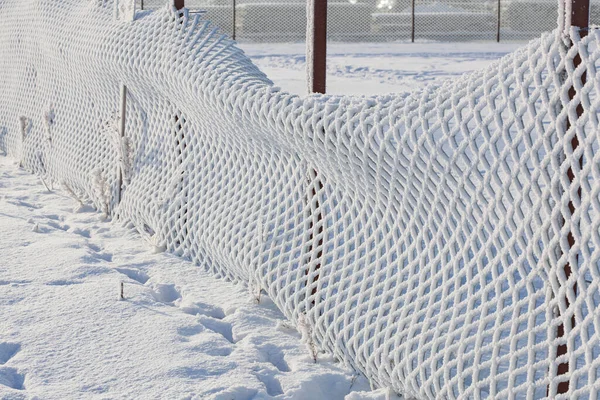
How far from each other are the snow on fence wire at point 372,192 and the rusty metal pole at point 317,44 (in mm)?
304

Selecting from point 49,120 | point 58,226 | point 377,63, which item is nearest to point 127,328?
point 58,226

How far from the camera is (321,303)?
3.96 meters

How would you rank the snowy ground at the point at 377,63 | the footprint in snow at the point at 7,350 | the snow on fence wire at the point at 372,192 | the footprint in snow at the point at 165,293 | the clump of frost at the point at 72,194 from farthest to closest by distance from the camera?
1. the snowy ground at the point at 377,63
2. the clump of frost at the point at 72,194
3. the footprint in snow at the point at 165,293
4. the footprint in snow at the point at 7,350
5. the snow on fence wire at the point at 372,192

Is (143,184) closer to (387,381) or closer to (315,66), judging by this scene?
(315,66)

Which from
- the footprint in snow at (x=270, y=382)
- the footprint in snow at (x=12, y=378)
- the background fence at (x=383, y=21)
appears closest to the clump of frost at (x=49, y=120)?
the footprint in snow at (x=12, y=378)

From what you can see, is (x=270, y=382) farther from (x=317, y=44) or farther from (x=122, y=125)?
(x=122, y=125)

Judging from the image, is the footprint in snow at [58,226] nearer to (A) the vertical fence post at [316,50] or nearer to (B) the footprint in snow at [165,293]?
(B) the footprint in snow at [165,293]

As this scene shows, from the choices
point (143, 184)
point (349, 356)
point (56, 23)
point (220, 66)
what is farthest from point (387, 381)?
point (56, 23)

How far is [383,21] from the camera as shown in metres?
25.0

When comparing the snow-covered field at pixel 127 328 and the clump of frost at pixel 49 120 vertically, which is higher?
the clump of frost at pixel 49 120

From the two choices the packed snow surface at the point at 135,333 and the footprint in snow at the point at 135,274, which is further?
the footprint in snow at the point at 135,274

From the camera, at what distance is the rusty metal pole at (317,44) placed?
14.2ft

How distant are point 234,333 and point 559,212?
1858 mm

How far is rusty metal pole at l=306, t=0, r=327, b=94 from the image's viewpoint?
434 cm
